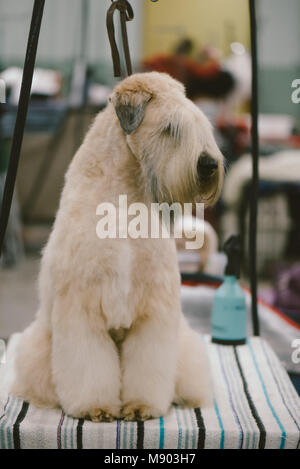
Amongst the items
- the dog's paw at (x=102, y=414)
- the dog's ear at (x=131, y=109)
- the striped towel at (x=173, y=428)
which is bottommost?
the striped towel at (x=173, y=428)

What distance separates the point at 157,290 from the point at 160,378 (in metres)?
0.18

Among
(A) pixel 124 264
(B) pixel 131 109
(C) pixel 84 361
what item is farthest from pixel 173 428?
(B) pixel 131 109

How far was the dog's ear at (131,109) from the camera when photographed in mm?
1036

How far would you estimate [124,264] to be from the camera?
3.52 feet

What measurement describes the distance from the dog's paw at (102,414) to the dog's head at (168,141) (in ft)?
1.38

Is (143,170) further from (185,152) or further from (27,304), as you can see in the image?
(27,304)

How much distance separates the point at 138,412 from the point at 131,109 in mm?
588

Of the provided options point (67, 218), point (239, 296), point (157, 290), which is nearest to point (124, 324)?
point (157, 290)

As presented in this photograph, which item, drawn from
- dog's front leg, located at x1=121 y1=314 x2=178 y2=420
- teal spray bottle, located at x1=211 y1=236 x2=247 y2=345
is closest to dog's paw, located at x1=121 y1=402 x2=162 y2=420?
dog's front leg, located at x1=121 y1=314 x2=178 y2=420

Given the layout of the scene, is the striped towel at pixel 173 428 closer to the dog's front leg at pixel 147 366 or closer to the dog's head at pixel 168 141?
the dog's front leg at pixel 147 366

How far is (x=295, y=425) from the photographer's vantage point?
1143mm

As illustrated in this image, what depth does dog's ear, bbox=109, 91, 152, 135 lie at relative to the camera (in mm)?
1036

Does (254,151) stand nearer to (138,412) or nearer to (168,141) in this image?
(168,141)

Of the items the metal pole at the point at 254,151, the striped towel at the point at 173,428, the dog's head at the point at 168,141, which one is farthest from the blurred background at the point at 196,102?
the dog's head at the point at 168,141
